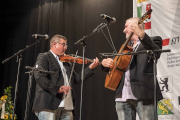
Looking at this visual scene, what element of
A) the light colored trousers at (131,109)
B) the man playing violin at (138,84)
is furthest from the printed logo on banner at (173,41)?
the light colored trousers at (131,109)

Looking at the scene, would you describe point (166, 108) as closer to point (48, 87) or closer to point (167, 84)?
point (167, 84)

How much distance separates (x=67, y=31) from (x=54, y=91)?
87.5 inches

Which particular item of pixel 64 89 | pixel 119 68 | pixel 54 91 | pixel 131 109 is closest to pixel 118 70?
pixel 119 68

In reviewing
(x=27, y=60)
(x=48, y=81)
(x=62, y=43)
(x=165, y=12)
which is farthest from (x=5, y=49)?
(x=165, y=12)

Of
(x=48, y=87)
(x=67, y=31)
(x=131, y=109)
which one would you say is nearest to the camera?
(x=131, y=109)

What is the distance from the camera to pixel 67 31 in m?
4.46

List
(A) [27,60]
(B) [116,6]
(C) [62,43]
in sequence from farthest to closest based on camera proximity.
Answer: (A) [27,60] → (B) [116,6] → (C) [62,43]

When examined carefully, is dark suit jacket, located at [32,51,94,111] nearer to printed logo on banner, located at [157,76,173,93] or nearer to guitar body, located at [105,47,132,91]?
guitar body, located at [105,47,132,91]

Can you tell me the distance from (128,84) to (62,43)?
49.2 inches

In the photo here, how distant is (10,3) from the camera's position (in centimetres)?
541

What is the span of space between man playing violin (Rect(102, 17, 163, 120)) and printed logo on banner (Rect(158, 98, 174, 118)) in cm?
109

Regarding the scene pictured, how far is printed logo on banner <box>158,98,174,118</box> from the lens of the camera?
2.94 metres

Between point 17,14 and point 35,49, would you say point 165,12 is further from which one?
point 17,14

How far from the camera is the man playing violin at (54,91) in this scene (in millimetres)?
2461
